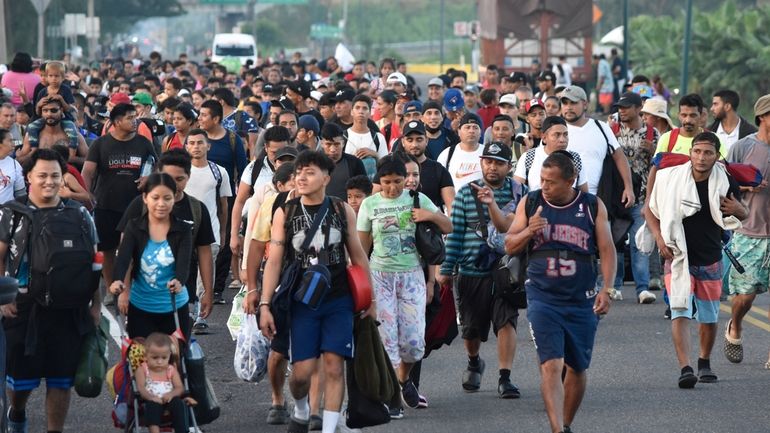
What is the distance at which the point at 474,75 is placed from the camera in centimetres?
7906

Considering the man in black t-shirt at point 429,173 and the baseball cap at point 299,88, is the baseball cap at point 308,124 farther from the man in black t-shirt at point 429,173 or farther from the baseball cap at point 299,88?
the baseball cap at point 299,88

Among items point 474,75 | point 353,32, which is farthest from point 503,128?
point 353,32

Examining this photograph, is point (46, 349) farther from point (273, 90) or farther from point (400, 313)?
point (273, 90)

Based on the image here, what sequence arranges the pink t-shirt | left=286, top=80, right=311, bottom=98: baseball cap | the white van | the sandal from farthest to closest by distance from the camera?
the white van < the pink t-shirt < left=286, top=80, right=311, bottom=98: baseball cap < the sandal

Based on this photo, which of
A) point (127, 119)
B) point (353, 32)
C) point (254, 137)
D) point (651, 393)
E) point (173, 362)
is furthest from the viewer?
point (353, 32)

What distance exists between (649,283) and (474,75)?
6369 centimetres

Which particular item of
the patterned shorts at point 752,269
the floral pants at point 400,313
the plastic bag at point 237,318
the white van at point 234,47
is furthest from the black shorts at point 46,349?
the white van at point 234,47

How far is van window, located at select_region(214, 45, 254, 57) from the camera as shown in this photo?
62.0 meters

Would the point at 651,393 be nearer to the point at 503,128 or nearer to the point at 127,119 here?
the point at 503,128

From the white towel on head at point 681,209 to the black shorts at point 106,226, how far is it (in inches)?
194

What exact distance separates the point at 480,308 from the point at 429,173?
4.47ft

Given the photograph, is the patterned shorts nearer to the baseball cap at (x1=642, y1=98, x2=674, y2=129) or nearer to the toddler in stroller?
the baseball cap at (x1=642, y1=98, x2=674, y2=129)

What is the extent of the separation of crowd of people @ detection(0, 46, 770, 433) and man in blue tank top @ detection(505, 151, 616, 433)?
0.04ft

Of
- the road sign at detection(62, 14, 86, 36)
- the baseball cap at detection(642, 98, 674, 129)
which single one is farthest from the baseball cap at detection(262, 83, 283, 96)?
the road sign at detection(62, 14, 86, 36)
